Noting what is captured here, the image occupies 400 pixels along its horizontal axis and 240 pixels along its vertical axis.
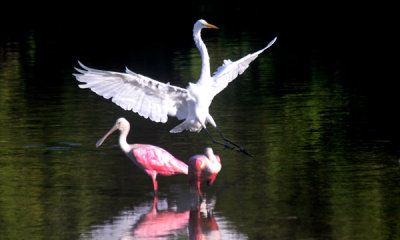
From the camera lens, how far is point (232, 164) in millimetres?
13438

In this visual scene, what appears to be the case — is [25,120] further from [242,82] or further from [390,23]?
[390,23]

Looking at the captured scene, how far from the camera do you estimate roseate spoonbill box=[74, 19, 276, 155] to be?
13.8 metres

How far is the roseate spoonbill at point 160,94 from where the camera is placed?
13.8 m

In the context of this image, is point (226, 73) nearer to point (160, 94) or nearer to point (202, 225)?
point (160, 94)

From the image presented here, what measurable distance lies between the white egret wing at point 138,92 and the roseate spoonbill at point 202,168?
260cm

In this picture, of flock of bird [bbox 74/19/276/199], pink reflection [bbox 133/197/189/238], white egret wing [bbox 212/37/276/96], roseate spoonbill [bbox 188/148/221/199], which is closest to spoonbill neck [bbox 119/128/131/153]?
flock of bird [bbox 74/19/276/199]

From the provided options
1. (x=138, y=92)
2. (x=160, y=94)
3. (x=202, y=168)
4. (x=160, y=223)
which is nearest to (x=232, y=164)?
(x=160, y=94)

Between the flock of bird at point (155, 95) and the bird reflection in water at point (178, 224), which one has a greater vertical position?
the flock of bird at point (155, 95)

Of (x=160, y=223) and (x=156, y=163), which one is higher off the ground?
(x=156, y=163)

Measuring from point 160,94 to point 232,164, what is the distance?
1.82 metres

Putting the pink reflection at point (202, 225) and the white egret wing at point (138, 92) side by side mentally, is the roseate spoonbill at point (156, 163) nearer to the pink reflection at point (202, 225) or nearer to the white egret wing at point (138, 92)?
the pink reflection at point (202, 225)

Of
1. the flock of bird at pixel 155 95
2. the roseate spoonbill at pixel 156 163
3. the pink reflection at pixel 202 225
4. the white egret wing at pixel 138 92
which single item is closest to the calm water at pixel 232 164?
the pink reflection at pixel 202 225

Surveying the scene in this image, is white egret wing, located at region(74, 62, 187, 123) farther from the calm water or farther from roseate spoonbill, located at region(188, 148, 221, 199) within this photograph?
roseate spoonbill, located at region(188, 148, 221, 199)

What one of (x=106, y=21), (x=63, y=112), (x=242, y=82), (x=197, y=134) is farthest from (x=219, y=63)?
(x=106, y=21)
